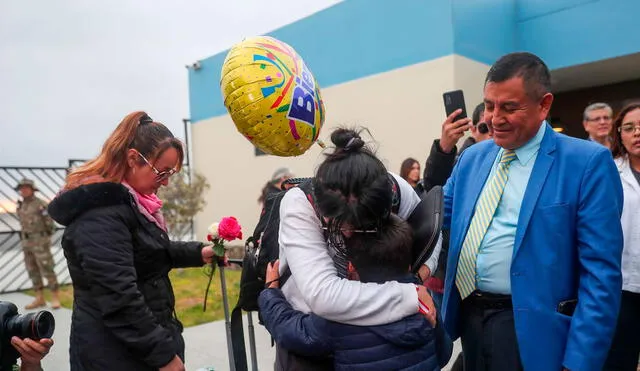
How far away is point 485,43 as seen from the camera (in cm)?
679

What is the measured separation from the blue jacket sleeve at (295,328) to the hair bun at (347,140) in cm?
48

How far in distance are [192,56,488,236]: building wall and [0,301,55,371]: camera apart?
4263 millimetres

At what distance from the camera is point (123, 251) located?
1.63 m

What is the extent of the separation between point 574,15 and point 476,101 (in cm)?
183

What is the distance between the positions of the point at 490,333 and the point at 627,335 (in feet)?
4.31

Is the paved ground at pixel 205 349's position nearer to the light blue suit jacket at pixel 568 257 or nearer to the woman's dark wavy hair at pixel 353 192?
the light blue suit jacket at pixel 568 257

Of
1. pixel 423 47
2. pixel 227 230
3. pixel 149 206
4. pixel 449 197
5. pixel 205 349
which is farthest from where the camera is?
pixel 423 47

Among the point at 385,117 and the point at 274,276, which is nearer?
the point at 274,276

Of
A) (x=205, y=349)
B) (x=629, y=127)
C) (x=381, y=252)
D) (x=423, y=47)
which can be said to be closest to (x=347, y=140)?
(x=381, y=252)

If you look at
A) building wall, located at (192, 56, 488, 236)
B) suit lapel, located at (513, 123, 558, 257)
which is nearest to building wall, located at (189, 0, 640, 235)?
building wall, located at (192, 56, 488, 236)

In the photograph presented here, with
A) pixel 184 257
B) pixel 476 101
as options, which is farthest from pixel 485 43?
pixel 184 257

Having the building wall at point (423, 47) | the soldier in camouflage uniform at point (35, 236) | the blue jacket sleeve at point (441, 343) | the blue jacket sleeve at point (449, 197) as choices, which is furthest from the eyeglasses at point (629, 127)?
the soldier in camouflage uniform at point (35, 236)

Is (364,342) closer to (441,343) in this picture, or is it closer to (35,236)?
(441,343)

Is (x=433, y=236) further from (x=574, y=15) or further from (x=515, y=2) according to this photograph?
(x=515, y=2)
